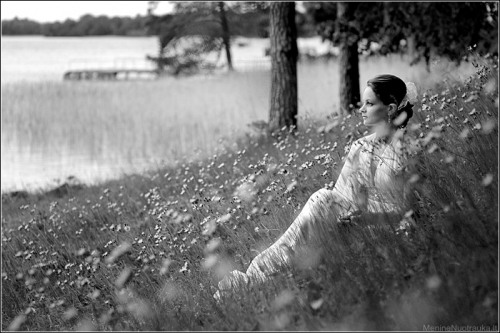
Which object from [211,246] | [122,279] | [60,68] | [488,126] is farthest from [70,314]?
[60,68]

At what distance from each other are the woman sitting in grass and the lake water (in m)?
7.70

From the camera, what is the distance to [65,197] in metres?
11.3

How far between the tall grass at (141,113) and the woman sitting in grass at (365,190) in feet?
24.2

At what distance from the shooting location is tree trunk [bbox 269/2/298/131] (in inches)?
422

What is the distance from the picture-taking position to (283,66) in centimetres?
1090

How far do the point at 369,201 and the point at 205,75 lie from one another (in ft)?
73.7

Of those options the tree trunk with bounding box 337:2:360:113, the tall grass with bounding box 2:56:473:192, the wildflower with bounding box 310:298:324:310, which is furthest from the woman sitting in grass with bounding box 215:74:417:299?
the tall grass with bounding box 2:56:473:192

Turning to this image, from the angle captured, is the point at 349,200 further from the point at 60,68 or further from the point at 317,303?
the point at 60,68

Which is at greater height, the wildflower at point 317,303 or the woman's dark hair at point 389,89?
the woman's dark hair at point 389,89

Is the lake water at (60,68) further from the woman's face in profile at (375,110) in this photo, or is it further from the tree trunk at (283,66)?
the woman's face in profile at (375,110)

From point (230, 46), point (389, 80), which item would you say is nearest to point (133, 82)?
point (230, 46)

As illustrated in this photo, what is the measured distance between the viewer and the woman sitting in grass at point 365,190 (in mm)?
4547

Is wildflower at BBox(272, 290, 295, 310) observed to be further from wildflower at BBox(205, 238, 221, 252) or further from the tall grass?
the tall grass

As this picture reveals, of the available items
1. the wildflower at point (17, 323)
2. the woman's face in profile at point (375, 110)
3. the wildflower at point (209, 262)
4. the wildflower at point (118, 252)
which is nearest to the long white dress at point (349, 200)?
the woman's face in profile at point (375, 110)
